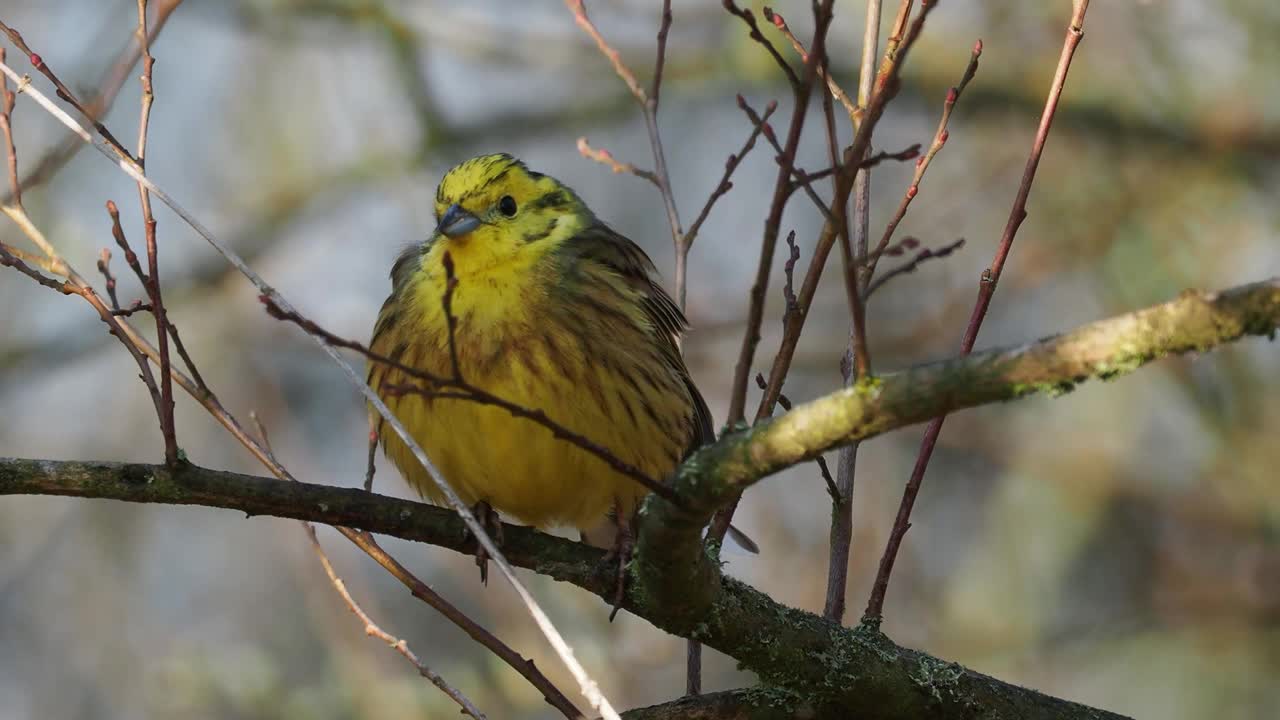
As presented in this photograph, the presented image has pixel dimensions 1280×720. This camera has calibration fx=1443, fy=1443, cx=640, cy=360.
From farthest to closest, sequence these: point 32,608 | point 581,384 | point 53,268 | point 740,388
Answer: point 32,608 < point 581,384 < point 53,268 < point 740,388

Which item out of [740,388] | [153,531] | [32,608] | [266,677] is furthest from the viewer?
[153,531]

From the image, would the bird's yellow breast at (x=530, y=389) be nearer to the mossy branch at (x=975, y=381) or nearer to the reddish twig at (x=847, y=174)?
Result: the reddish twig at (x=847, y=174)

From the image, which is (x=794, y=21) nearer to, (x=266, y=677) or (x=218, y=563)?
(x=266, y=677)

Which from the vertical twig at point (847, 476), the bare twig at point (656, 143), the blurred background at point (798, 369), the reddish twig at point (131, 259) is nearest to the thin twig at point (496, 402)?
the reddish twig at point (131, 259)

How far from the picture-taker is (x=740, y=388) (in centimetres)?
248

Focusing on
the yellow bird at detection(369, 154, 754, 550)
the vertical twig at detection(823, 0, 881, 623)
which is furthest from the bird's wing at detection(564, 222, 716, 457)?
the vertical twig at detection(823, 0, 881, 623)

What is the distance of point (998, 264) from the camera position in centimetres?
310

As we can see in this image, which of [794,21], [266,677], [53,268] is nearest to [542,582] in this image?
[266,677]

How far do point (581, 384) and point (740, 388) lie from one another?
1498mm

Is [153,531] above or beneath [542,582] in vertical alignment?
above

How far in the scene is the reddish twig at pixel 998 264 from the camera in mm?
2984

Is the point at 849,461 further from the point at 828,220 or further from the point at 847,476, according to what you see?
the point at 828,220

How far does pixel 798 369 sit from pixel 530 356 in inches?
145

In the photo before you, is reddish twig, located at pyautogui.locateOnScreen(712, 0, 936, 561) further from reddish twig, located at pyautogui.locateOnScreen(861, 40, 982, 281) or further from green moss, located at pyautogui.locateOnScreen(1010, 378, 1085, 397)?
green moss, located at pyautogui.locateOnScreen(1010, 378, 1085, 397)
